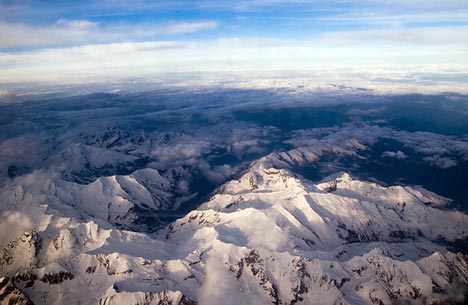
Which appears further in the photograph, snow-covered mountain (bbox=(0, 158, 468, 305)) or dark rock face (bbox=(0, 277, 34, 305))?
snow-covered mountain (bbox=(0, 158, 468, 305))

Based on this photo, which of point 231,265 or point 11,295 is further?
point 231,265

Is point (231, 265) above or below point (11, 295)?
below

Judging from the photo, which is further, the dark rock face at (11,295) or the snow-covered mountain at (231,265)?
the snow-covered mountain at (231,265)

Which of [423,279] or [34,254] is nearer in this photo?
[423,279]

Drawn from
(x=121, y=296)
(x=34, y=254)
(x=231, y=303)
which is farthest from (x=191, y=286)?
(x=34, y=254)

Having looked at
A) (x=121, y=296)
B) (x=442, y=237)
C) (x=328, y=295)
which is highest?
(x=121, y=296)

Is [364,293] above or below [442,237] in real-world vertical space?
above

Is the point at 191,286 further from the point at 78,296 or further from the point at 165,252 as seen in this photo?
the point at 78,296

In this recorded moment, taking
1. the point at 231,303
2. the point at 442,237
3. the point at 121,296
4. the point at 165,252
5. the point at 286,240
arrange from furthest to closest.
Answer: the point at 442,237
the point at 286,240
the point at 165,252
the point at 231,303
the point at 121,296

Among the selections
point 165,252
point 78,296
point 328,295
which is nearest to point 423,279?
point 328,295

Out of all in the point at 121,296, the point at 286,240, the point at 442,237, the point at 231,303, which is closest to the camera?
the point at 121,296
